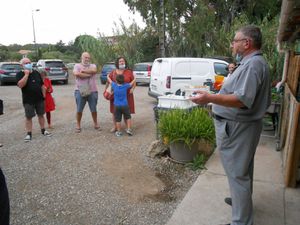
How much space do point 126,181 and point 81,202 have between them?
801 mm

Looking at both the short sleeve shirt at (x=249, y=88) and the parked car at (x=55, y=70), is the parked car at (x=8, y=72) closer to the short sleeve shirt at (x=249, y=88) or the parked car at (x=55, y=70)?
the parked car at (x=55, y=70)

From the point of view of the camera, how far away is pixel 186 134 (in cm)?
480

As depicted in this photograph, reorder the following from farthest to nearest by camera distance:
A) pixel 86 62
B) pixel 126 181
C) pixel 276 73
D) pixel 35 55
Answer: pixel 35 55 < pixel 276 73 < pixel 86 62 < pixel 126 181

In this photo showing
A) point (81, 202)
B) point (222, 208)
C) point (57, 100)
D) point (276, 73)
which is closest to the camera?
point (222, 208)

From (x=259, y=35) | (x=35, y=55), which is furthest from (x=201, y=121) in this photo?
(x=35, y=55)

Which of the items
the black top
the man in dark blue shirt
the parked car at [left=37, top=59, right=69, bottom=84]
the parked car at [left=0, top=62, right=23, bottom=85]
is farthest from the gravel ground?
the parked car at [left=0, top=62, right=23, bottom=85]

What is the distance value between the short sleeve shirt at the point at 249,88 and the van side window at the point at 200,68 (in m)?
7.24

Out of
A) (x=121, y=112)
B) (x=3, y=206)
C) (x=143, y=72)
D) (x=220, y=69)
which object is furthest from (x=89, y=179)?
(x=143, y=72)

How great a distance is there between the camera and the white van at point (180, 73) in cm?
947

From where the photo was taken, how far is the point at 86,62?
6.63 m

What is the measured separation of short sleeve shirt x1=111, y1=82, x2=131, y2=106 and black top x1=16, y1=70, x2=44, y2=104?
154cm

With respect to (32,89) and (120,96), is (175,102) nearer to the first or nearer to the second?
(120,96)

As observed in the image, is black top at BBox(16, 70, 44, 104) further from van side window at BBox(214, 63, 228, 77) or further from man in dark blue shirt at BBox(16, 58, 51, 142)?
van side window at BBox(214, 63, 228, 77)

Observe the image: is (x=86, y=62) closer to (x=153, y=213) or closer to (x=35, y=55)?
(x=153, y=213)
